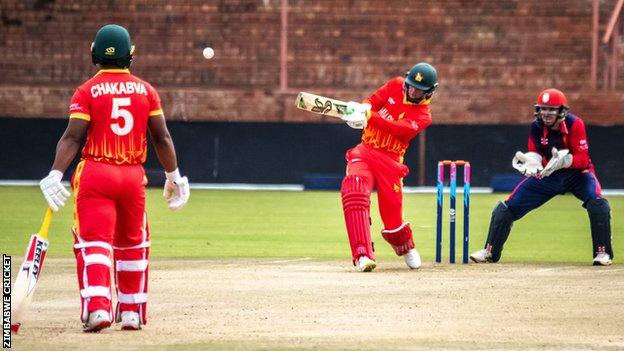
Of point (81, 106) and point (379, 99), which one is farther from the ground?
point (81, 106)

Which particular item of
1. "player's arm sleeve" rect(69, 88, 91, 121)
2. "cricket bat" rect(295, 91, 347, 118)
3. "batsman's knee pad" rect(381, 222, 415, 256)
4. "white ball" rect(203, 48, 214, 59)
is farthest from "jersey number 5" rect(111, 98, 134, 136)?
"white ball" rect(203, 48, 214, 59)

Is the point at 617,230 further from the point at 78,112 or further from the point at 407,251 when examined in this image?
the point at 78,112

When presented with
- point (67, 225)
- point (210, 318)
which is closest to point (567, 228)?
point (67, 225)

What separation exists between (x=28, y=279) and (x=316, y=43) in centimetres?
2697

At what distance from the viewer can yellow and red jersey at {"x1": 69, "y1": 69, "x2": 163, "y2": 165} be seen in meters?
9.27

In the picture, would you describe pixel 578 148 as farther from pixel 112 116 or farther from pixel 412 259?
pixel 112 116

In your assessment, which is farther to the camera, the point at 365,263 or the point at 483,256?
the point at 483,256

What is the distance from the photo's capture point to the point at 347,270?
45.8 feet

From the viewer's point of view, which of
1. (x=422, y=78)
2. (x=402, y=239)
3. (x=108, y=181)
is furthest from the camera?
(x=402, y=239)

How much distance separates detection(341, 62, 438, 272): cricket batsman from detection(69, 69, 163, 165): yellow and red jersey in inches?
175

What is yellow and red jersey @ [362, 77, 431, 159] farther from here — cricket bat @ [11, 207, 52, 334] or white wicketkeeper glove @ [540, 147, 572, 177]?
cricket bat @ [11, 207, 52, 334]

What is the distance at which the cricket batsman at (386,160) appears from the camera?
13.7m

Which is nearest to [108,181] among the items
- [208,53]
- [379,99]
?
[379,99]

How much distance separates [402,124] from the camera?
13.8m
